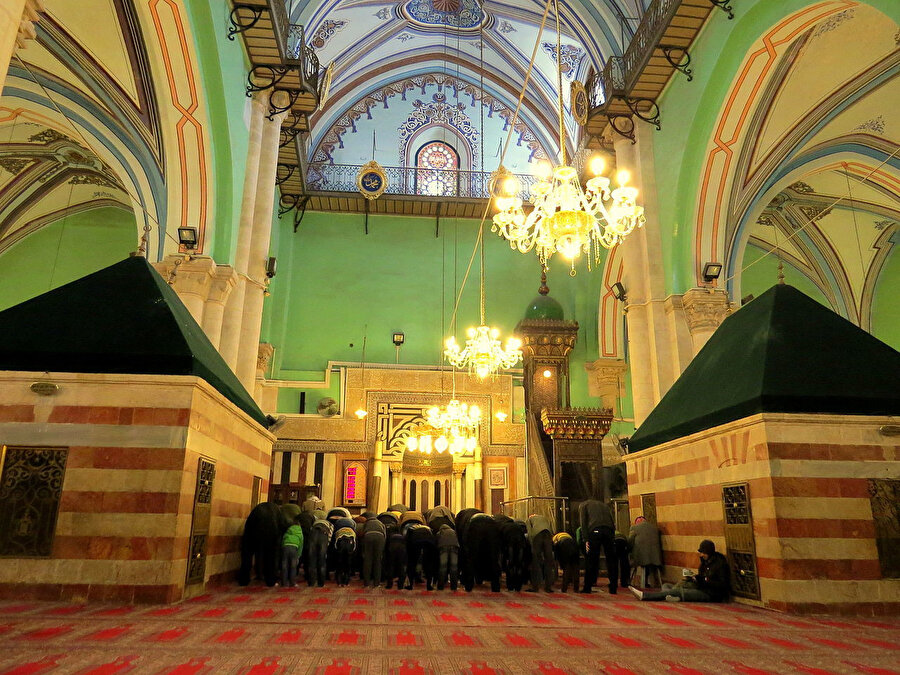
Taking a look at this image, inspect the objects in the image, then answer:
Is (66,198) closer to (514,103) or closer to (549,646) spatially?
(514,103)

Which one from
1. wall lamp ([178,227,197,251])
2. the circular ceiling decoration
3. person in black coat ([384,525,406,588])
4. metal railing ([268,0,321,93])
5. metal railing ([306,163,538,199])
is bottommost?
→ person in black coat ([384,525,406,588])

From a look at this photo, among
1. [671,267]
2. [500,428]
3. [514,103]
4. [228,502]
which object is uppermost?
[514,103]

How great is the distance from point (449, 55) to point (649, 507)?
12.6 metres

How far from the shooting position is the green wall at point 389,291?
→ 14016 mm

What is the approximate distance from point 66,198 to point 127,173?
182 inches

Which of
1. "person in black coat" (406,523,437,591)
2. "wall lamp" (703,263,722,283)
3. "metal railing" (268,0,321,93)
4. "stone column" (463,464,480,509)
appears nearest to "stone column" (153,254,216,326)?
"metal railing" (268,0,321,93)

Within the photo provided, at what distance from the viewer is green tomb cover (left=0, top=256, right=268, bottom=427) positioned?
4.51 metres

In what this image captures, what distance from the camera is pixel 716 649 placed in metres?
3.16

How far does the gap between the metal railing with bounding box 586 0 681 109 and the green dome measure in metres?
4.52

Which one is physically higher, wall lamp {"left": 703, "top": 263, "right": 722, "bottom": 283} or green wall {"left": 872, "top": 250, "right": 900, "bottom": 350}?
green wall {"left": 872, "top": 250, "right": 900, "bottom": 350}

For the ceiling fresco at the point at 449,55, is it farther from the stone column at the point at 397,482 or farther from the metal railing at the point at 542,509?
the metal railing at the point at 542,509

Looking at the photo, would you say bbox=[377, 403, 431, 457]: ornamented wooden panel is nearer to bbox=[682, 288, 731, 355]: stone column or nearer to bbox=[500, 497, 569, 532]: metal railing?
bbox=[500, 497, 569, 532]: metal railing

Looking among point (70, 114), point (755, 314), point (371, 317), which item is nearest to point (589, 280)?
point (371, 317)

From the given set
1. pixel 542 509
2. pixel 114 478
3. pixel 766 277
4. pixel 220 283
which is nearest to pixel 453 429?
pixel 542 509
